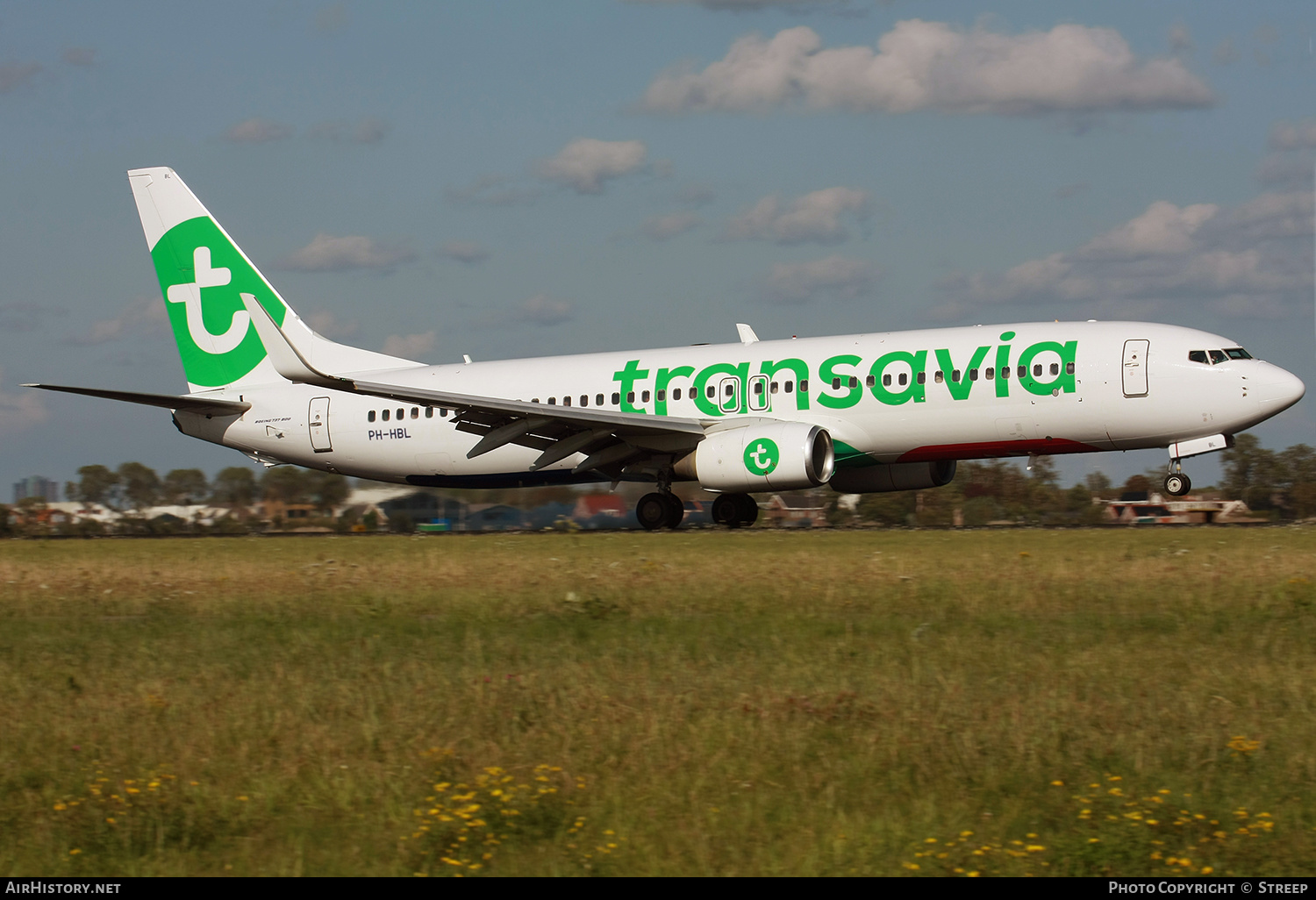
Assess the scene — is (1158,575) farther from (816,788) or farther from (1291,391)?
(1291,391)

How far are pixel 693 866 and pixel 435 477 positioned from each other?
74.2 feet

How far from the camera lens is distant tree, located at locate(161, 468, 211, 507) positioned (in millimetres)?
32656

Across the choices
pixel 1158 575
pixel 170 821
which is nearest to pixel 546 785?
pixel 170 821

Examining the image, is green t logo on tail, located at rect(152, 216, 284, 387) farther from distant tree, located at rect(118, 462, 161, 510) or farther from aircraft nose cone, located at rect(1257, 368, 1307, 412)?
aircraft nose cone, located at rect(1257, 368, 1307, 412)

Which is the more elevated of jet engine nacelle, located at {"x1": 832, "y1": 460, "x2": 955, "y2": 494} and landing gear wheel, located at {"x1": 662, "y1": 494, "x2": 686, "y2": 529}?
jet engine nacelle, located at {"x1": 832, "y1": 460, "x2": 955, "y2": 494}

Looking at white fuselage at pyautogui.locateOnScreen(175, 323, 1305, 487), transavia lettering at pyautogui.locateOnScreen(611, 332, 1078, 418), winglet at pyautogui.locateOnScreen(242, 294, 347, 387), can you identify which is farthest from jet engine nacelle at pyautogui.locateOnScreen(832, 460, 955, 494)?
winglet at pyautogui.locateOnScreen(242, 294, 347, 387)

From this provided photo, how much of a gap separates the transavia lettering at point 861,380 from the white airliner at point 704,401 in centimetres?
3

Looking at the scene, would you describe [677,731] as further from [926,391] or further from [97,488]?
[97,488]

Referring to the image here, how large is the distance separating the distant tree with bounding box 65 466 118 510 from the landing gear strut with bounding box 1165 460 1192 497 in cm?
2657

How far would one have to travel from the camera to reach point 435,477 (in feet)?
90.3

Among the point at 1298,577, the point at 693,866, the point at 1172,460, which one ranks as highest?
the point at 1172,460
